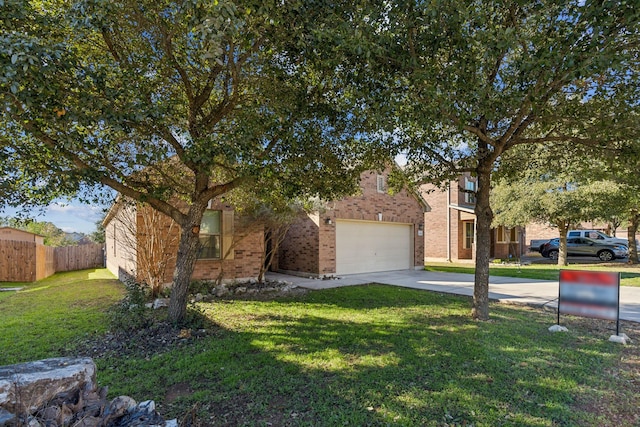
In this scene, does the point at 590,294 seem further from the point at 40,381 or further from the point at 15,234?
the point at 15,234

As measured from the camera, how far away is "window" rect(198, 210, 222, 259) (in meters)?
10.2

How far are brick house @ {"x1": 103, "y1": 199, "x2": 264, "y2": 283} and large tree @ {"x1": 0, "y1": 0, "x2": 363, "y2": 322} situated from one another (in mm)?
2284

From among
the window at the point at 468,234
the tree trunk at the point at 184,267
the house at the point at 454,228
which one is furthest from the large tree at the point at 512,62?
the window at the point at 468,234

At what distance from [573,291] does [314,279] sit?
8.12 meters

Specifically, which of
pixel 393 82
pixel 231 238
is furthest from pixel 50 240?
pixel 393 82

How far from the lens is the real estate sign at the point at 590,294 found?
5496 mm

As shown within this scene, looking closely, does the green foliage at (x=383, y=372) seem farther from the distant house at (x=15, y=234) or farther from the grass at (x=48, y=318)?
the distant house at (x=15, y=234)

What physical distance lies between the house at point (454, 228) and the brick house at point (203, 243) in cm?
1261

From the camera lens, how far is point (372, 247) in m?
14.8

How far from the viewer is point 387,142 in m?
6.81

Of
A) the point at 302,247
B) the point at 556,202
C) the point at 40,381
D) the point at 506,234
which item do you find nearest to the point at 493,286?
the point at 302,247

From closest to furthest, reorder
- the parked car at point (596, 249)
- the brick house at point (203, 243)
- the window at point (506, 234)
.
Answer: the brick house at point (203, 243) < the parked car at point (596, 249) < the window at point (506, 234)

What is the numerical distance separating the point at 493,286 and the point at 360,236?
17.5 ft

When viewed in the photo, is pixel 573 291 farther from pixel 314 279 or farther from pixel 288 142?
pixel 314 279
